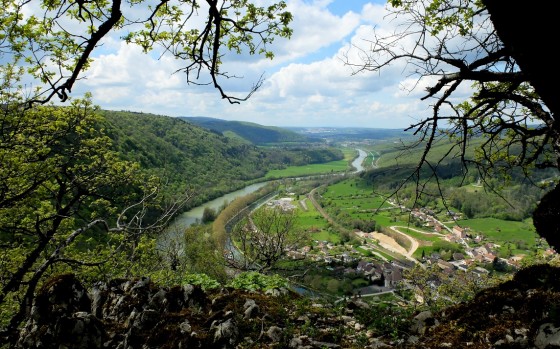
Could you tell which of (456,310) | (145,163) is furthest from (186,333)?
(145,163)

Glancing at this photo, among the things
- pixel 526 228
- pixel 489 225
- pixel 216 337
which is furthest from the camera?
pixel 489 225

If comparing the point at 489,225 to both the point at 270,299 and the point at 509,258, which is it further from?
the point at 270,299

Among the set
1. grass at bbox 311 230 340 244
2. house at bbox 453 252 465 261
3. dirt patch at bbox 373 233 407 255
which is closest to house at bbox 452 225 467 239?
house at bbox 453 252 465 261

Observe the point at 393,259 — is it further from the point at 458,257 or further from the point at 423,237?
the point at 423,237

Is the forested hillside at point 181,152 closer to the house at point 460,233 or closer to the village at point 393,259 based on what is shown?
the village at point 393,259

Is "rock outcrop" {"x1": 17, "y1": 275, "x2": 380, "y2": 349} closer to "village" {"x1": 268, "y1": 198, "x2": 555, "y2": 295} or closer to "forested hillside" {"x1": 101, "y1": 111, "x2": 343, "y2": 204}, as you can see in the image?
"village" {"x1": 268, "y1": 198, "x2": 555, "y2": 295}

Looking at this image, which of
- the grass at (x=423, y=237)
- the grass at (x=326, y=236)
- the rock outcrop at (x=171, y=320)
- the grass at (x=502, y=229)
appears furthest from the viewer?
the grass at (x=423, y=237)

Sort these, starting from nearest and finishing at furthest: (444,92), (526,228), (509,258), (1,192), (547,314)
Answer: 1. (547,314)
2. (444,92)
3. (1,192)
4. (509,258)
5. (526,228)

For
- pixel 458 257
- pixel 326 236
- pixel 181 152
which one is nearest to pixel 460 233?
pixel 458 257

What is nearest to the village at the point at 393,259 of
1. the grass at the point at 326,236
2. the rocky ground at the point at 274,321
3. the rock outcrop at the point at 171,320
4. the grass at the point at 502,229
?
the grass at the point at 326,236
